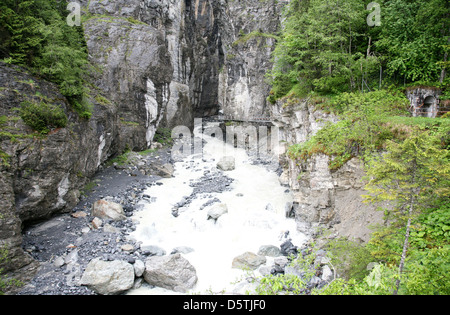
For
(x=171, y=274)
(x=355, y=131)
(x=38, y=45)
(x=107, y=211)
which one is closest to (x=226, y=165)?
(x=107, y=211)

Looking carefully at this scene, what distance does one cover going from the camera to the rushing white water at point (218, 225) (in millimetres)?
9867

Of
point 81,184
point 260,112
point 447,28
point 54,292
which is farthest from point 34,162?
point 260,112

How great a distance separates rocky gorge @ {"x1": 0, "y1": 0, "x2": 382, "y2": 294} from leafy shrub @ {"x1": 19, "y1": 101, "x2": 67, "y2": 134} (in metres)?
0.27

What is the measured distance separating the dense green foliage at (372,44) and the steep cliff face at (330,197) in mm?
2789

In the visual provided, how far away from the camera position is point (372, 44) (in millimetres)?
13719

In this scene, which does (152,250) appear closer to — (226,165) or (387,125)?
(387,125)

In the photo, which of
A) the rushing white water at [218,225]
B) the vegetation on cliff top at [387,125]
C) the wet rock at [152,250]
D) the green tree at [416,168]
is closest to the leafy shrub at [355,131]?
the vegetation on cliff top at [387,125]

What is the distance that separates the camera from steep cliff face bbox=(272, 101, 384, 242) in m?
9.20

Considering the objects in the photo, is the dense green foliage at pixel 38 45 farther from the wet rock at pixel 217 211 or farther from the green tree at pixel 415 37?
the green tree at pixel 415 37

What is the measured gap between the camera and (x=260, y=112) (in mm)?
30891

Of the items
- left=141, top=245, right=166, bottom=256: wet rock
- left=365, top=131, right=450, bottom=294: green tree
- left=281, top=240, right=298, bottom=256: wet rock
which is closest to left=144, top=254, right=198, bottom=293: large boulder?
left=141, top=245, right=166, bottom=256: wet rock

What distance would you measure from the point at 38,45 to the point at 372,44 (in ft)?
59.2
